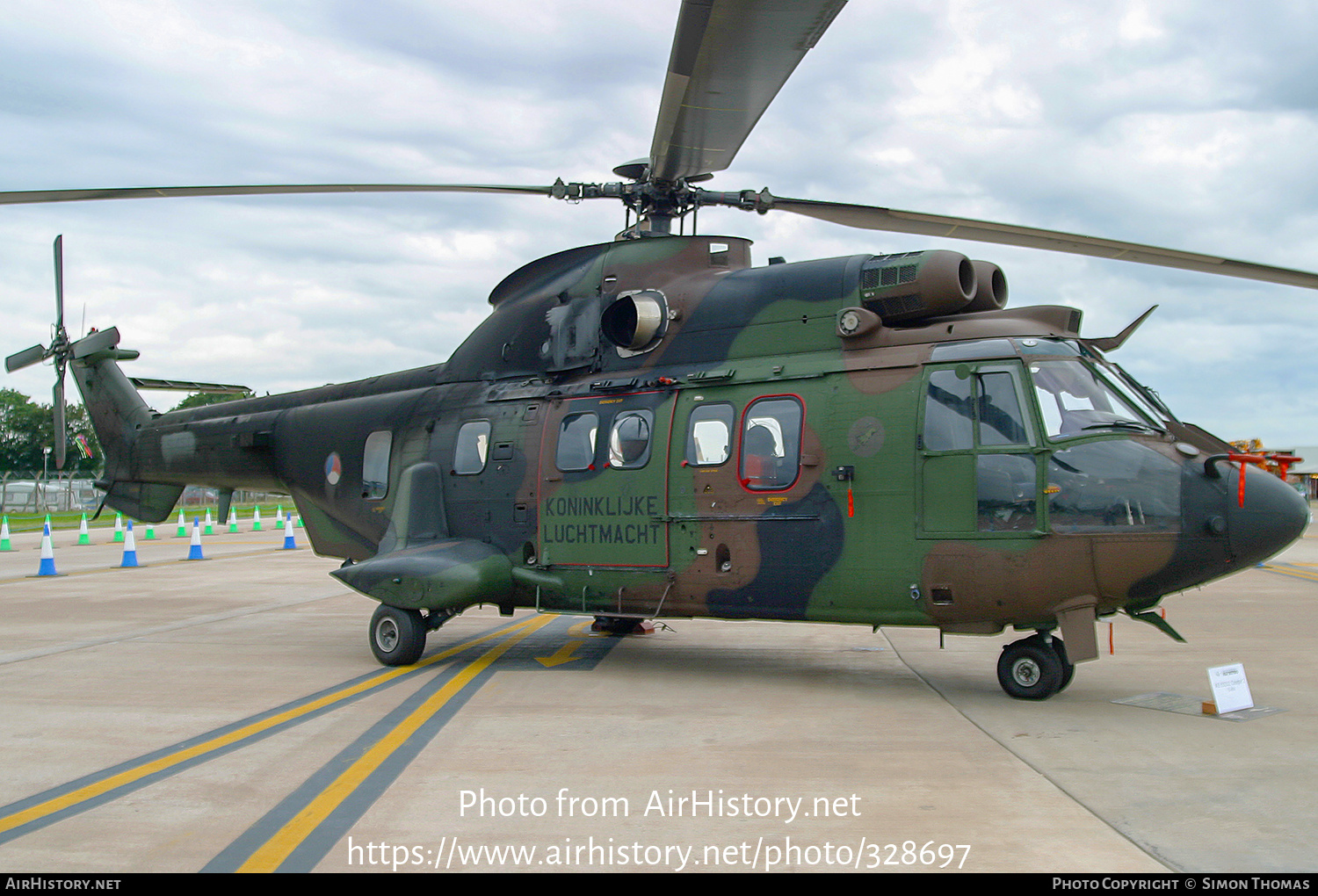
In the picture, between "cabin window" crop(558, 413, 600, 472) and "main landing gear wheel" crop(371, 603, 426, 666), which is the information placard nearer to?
"cabin window" crop(558, 413, 600, 472)

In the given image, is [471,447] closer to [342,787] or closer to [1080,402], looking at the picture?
[342,787]

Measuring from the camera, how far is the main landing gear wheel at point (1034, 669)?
7332 millimetres

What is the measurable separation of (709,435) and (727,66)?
3.19 m

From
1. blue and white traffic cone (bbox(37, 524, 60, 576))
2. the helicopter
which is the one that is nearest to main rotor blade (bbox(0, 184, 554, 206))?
the helicopter

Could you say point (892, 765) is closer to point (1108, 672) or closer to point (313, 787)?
point (313, 787)

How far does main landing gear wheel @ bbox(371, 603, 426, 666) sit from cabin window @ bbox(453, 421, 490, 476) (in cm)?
149

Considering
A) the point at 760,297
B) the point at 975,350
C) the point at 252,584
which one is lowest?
the point at 252,584

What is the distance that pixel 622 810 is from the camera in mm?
4773

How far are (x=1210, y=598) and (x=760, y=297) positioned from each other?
1012cm

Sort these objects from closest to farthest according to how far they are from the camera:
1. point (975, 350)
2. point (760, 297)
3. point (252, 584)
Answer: point (975, 350) → point (760, 297) → point (252, 584)

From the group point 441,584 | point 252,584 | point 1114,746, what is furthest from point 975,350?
point 252,584

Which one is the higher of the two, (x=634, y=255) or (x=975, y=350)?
(x=634, y=255)

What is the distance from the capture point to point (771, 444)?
810cm

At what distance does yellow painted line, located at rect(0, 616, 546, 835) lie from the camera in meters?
4.86
